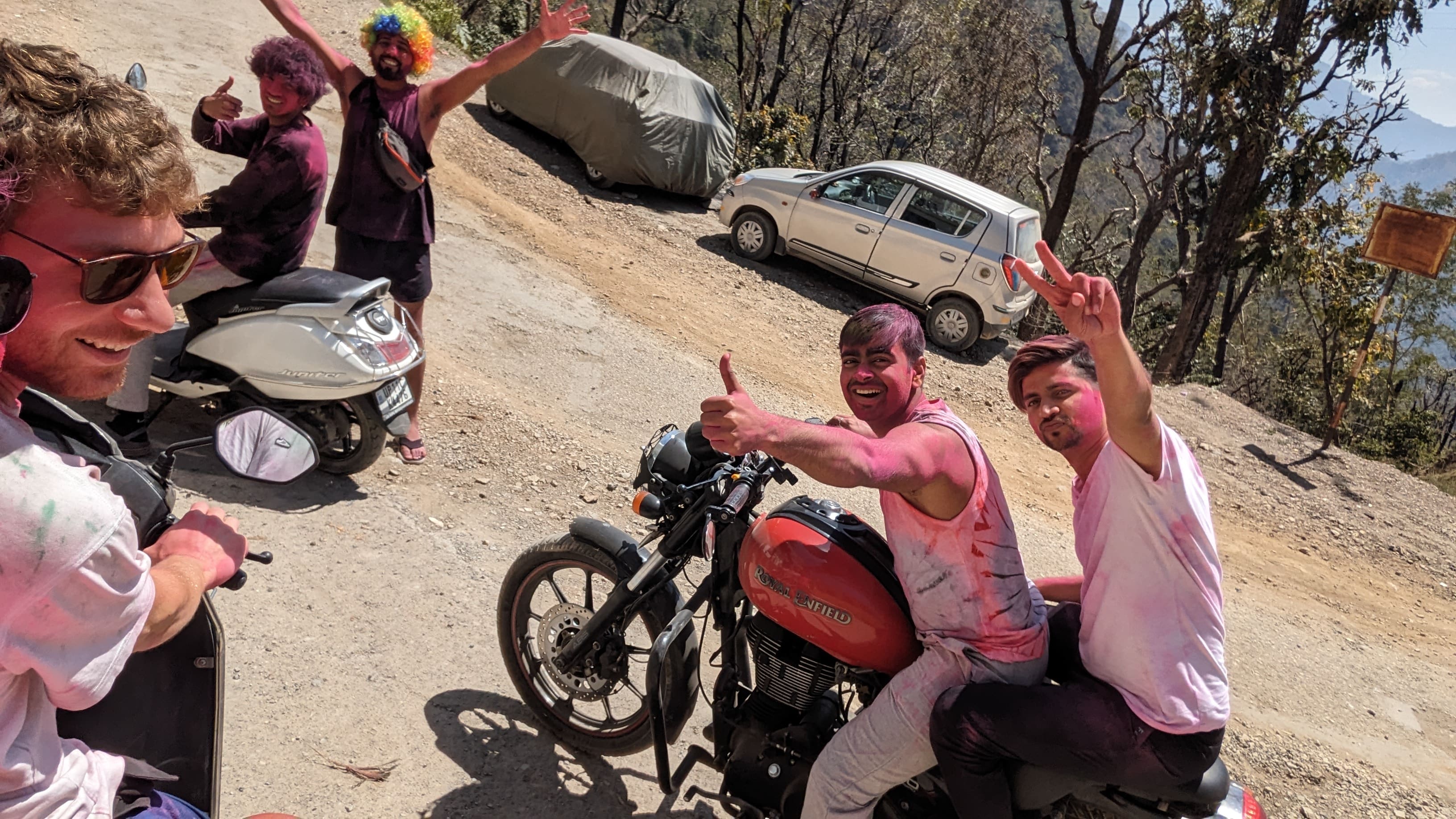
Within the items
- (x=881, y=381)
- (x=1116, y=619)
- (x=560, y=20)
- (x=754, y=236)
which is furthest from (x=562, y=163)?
(x=1116, y=619)

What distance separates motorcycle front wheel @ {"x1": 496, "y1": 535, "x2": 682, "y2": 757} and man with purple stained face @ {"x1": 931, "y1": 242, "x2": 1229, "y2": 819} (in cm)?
117

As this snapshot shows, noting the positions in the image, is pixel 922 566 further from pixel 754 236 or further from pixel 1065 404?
pixel 754 236

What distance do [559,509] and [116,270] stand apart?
159 inches

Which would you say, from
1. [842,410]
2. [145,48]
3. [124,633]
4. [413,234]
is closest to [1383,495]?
[842,410]

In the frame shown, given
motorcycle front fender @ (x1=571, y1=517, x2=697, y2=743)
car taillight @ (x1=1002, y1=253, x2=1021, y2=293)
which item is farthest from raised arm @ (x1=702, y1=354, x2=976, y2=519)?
motorcycle front fender @ (x1=571, y1=517, x2=697, y2=743)

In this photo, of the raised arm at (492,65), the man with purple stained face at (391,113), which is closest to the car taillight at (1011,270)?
the raised arm at (492,65)

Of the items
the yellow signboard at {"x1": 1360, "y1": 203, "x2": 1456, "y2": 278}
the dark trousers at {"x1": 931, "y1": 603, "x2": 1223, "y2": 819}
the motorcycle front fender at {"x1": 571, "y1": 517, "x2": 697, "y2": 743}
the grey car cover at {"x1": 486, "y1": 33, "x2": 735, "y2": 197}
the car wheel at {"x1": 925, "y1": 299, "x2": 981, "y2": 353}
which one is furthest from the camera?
the grey car cover at {"x1": 486, "y1": 33, "x2": 735, "y2": 197}

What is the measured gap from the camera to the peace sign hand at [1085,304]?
2246 mm

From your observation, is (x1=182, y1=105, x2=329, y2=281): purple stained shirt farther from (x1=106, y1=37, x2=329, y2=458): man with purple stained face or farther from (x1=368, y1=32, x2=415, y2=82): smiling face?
(x1=368, y1=32, x2=415, y2=82): smiling face

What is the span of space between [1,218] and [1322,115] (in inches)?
894

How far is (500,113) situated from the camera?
14.0 meters

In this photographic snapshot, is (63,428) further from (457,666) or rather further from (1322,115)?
(1322,115)

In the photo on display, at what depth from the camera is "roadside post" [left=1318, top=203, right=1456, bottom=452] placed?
10.4 metres

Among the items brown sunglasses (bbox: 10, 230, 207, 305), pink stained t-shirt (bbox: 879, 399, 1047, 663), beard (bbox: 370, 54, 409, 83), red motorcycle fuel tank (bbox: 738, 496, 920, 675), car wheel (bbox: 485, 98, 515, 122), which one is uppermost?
car wheel (bbox: 485, 98, 515, 122)
